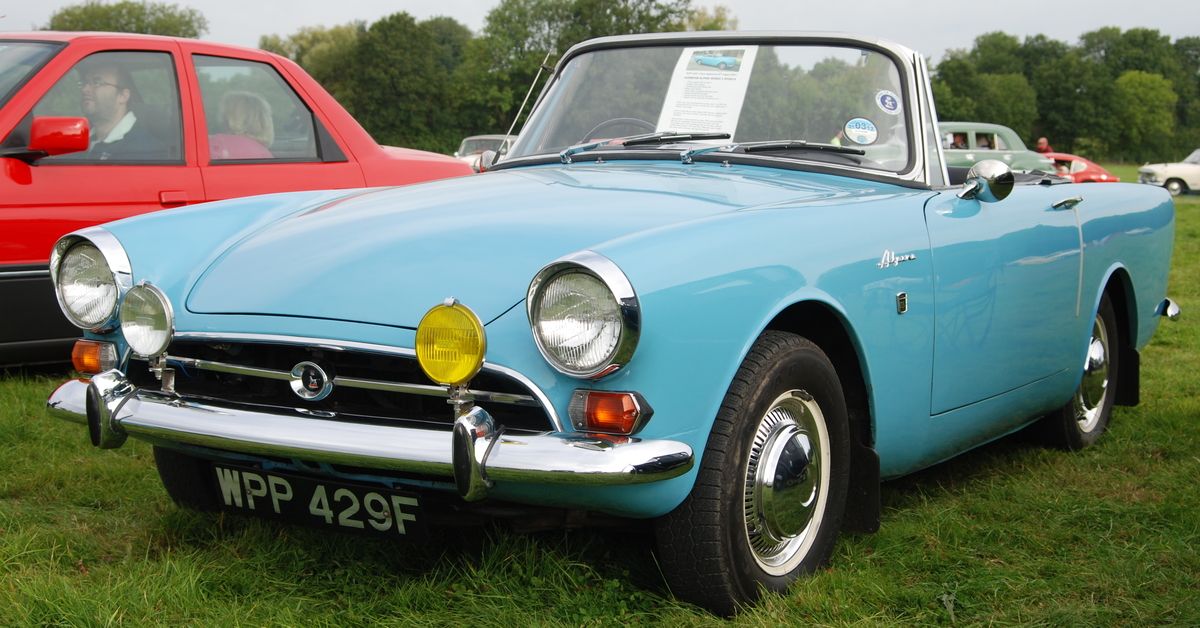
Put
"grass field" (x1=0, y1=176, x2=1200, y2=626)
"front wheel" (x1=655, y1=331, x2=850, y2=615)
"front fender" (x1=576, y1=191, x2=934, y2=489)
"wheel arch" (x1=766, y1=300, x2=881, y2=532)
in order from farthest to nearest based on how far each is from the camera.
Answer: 1. "wheel arch" (x1=766, y1=300, x2=881, y2=532)
2. "grass field" (x1=0, y1=176, x2=1200, y2=626)
3. "front wheel" (x1=655, y1=331, x2=850, y2=615)
4. "front fender" (x1=576, y1=191, x2=934, y2=489)

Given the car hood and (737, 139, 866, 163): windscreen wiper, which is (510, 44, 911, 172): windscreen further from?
the car hood

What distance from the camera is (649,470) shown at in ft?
7.28

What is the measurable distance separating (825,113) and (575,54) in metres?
1.00

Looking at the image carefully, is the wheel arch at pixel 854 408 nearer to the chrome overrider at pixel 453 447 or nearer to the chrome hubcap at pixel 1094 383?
the chrome overrider at pixel 453 447

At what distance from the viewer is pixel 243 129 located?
18.4ft

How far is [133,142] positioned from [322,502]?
3166mm

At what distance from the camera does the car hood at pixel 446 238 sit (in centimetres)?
253

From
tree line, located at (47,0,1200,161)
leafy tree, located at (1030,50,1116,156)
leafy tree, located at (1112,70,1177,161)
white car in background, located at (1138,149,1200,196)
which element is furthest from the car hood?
leafy tree, located at (1030,50,1116,156)

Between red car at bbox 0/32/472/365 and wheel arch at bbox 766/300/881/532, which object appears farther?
red car at bbox 0/32/472/365

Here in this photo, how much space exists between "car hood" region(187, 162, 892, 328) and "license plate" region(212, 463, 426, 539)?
35 cm

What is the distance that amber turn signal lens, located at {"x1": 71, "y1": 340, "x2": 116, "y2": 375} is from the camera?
2885mm

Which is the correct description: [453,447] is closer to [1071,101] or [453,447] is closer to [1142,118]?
[1142,118]

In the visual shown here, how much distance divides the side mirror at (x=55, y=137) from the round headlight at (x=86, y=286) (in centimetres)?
190

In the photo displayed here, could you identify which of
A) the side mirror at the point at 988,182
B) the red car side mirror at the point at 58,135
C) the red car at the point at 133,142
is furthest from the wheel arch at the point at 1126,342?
the red car side mirror at the point at 58,135
